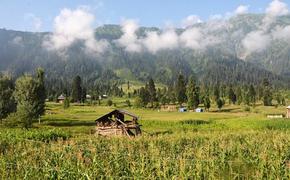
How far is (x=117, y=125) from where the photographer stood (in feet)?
177

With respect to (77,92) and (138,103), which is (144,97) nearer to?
(138,103)

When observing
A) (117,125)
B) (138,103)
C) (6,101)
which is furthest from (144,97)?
(117,125)

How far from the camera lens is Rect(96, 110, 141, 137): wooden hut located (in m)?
53.3

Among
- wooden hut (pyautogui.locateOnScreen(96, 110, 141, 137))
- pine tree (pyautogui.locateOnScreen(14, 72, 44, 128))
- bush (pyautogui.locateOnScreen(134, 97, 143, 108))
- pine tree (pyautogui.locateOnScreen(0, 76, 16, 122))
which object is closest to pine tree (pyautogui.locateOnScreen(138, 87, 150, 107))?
bush (pyautogui.locateOnScreen(134, 97, 143, 108))

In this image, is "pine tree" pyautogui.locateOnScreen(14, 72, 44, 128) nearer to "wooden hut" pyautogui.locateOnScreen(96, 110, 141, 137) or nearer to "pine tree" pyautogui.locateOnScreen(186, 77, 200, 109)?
"wooden hut" pyautogui.locateOnScreen(96, 110, 141, 137)

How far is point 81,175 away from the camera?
15938 millimetres

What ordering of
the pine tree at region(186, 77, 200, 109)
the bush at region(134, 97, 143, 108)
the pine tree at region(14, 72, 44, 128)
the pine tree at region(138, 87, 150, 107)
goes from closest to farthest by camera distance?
the pine tree at region(14, 72, 44, 128), the pine tree at region(186, 77, 200, 109), the bush at region(134, 97, 143, 108), the pine tree at region(138, 87, 150, 107)

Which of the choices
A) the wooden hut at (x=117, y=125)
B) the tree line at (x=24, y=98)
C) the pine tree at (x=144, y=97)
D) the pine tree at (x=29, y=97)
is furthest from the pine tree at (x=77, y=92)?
the wooden hut at (x=117, y=125)

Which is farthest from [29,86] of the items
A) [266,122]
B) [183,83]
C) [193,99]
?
[183,83]

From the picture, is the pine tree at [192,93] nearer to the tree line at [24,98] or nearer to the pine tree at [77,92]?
the tree line at [24,98]

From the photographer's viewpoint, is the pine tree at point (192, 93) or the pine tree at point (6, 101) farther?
the pine tree at point (192, 93)

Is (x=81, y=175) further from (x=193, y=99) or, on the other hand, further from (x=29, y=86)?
(x=193, y=99)

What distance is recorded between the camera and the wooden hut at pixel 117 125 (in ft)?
175

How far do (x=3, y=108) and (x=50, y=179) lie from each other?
6293 cm
